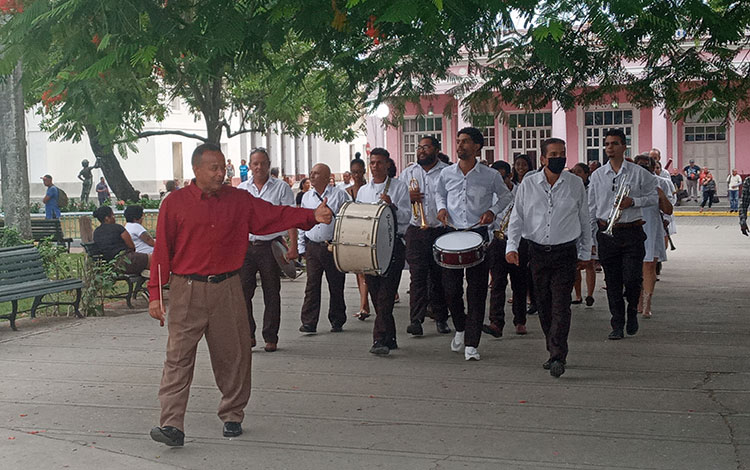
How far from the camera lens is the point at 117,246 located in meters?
13.7

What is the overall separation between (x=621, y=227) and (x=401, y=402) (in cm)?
391

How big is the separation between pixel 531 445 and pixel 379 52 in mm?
4708

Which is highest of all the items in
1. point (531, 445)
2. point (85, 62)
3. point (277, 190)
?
point (85, 62)

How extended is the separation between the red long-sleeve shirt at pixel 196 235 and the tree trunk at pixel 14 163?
27.2 ft

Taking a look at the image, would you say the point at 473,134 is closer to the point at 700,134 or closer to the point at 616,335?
the point at 616,335

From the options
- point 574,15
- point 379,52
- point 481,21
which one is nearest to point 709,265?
point 379,52

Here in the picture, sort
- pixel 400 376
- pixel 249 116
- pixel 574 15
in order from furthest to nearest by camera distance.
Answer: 1. pixel 249 116
2. pixel 400 376
3. pixel 574 15

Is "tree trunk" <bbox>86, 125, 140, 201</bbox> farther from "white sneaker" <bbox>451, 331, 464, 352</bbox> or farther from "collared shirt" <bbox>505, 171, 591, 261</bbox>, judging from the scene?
"collared shirt" <bbox>505, 171, 591, 261</bbox>

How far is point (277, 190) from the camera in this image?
10.6m

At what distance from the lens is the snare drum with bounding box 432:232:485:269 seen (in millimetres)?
9234

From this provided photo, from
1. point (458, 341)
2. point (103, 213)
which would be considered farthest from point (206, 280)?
point (103, 213)

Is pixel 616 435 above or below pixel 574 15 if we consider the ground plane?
below

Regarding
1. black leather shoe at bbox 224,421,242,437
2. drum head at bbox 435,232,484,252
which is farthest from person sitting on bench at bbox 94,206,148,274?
black leather shoe at bbox 224,421,242,437

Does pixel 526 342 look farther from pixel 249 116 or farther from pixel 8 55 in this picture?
pixel 249 116
